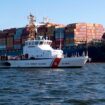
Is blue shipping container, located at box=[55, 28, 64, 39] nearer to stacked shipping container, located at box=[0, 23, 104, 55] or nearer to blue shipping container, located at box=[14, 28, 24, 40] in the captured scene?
stacked shipping container, located at box=[0, 23, 104, 55]

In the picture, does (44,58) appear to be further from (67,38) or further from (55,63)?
(67,38)

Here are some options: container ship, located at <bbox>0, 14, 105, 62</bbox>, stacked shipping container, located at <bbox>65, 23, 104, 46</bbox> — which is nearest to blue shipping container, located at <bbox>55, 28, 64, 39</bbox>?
container ship, located at <bbox>0, 14, 105, 62</bbox>

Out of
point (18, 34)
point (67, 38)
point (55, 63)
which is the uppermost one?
point (18, 34)

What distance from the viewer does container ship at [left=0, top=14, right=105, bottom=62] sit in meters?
112

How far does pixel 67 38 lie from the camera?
4801 inches

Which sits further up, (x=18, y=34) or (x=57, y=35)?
(x=18, y=34)

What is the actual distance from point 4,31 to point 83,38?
87.9 feet

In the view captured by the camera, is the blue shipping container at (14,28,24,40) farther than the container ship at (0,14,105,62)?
Yes

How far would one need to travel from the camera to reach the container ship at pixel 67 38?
11207 centimetres

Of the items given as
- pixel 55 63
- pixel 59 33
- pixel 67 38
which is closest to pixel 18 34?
pixel 59 33

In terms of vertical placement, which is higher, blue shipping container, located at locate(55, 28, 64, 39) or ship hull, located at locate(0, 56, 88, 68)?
blue shipping container, located at locate(55, 28, 64, 39)

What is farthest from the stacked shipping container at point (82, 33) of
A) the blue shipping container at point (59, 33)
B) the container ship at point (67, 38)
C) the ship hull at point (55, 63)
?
the ship hull at point (55, 63)

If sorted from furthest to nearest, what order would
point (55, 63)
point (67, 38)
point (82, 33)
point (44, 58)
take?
point (82, 33) → point (67, 38) → point (44, 58) → point (55, 63)

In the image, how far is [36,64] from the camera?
67.9m
